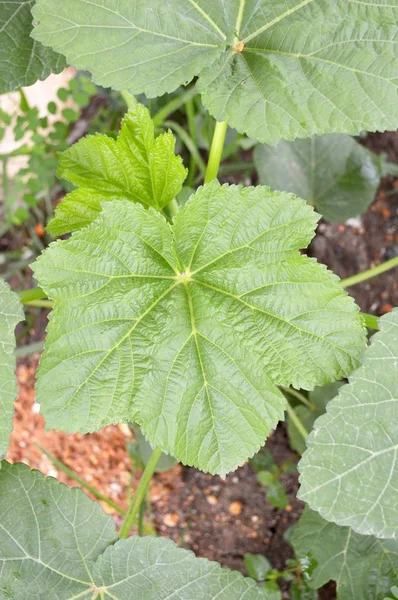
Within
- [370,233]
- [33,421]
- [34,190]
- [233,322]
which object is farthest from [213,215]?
[33,421]

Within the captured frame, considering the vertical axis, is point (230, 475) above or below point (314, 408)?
below

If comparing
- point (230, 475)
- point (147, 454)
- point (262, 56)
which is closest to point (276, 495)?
point (230, 475)

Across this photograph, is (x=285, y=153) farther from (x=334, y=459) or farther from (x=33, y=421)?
(x=33, y=421)

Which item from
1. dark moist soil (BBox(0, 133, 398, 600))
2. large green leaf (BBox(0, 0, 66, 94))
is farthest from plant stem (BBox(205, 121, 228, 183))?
dark moist soil (BBox(0, 133, 398, 600))

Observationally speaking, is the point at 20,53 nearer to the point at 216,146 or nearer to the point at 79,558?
the point at 216,146

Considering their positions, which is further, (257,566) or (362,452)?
(257,566)

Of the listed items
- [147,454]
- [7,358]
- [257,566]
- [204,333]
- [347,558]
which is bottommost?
[257,566]
